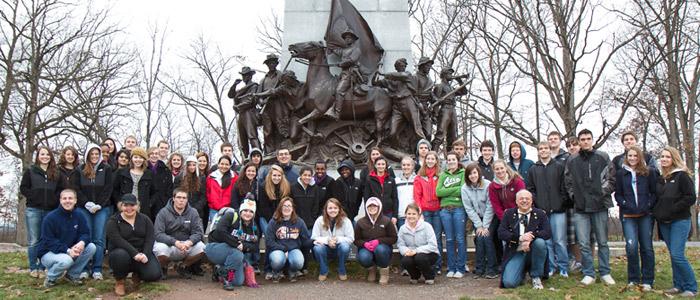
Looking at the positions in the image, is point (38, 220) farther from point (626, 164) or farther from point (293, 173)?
point (626, 164)

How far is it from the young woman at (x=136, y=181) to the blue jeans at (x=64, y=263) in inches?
36.0

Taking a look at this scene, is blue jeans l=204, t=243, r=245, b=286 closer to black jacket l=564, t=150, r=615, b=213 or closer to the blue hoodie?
the blue hoodie

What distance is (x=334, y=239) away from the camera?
724 cm

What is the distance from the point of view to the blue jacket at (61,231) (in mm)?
6664

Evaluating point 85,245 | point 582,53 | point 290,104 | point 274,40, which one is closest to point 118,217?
point 85,245

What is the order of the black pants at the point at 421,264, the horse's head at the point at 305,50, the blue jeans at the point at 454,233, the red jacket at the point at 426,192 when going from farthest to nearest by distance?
the horse's head at the point at 305,50 → the red jacket at the point at 426,192 → the blue jeans at the point at 454,233 → the black pants at the point at 421,264

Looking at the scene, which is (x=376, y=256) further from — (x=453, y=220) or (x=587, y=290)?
(x=587, y=290)

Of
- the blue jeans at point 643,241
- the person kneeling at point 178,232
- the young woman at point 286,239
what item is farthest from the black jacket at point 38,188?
the blue jeans at point 643,241

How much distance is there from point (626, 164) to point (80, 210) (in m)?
5.95

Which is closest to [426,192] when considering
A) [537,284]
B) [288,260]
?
[537,284]

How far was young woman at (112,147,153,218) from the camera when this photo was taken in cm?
752

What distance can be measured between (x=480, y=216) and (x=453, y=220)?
1.07 feet

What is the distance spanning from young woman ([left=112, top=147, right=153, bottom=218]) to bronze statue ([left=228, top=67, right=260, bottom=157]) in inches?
123

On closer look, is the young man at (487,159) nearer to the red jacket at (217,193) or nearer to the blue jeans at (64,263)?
the red jacket at (217,193)
